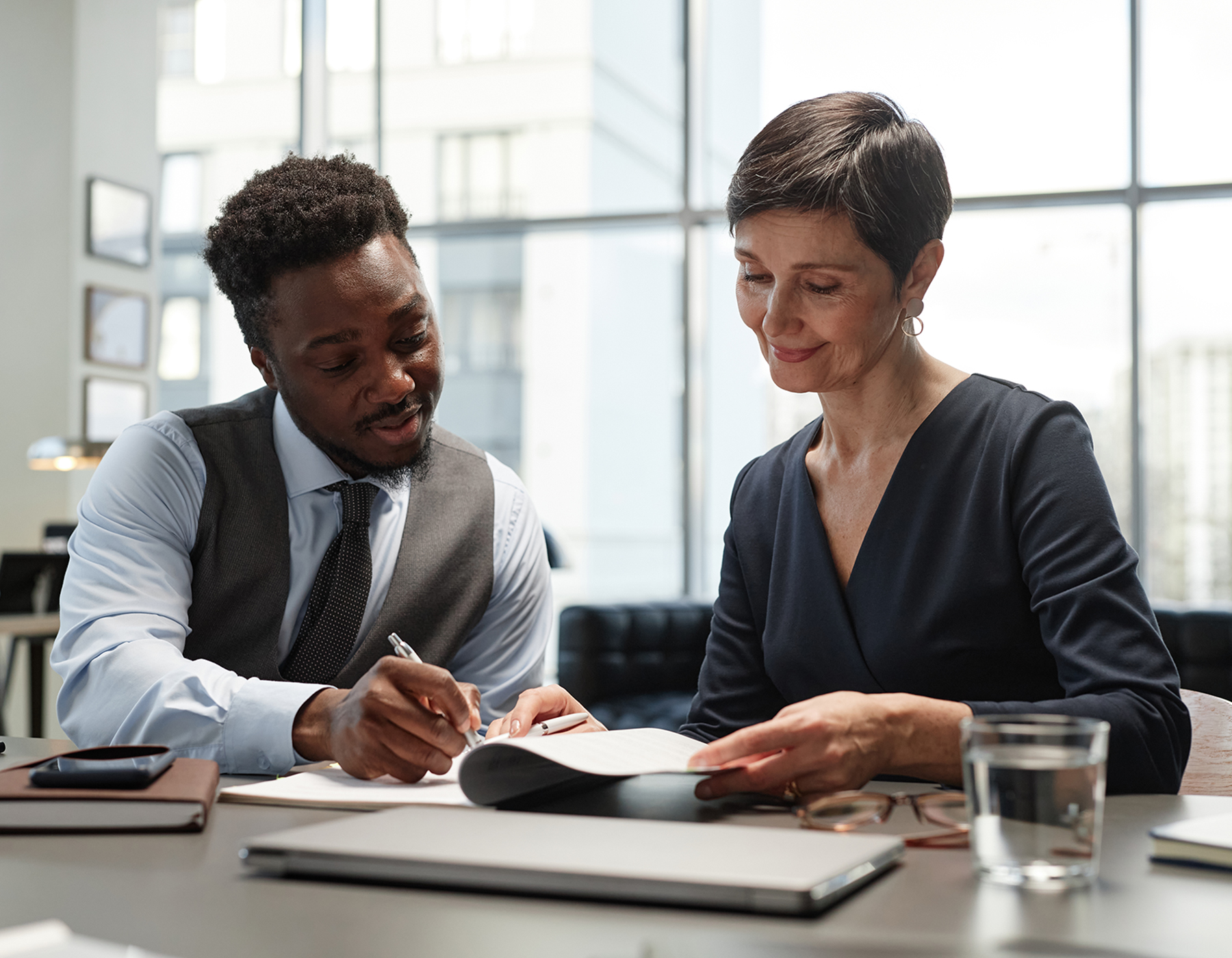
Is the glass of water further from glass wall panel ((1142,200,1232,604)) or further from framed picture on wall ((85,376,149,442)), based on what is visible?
framed picture on wall ((85,376,149,442))

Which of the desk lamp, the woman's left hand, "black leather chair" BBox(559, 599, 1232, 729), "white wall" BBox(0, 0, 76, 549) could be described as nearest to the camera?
the woman's left hand

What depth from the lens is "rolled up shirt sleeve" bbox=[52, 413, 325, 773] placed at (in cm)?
117

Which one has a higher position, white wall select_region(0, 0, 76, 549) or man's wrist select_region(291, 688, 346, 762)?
white wall select_region(0, 0, 76, 549)

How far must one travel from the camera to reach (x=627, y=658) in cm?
432

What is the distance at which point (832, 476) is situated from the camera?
4.80 feet

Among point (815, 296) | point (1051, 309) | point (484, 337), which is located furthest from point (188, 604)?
point (484, 337)

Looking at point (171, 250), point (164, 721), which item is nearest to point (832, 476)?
point (164, 721)

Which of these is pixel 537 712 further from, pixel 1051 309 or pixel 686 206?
pixel 686 206

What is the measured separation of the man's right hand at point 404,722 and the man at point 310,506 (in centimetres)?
29

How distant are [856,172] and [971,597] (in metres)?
0.47

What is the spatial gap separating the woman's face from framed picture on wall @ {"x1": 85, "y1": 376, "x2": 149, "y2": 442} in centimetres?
452

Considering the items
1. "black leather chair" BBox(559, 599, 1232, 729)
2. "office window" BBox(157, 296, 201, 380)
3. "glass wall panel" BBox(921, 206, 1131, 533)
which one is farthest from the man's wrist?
"office window" BBox(157, 296, 201, 380)

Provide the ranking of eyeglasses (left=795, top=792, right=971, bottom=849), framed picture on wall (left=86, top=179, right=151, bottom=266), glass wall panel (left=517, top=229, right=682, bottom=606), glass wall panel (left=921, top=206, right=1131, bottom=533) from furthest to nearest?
glass wall panel (left=517, top=229, right=682, bottom=606) < framed picture on wall (left=86, top=179, right=151, bottom=266) < glass wall panel (left=921, top=206, right=1131, bottom=533) < eyeglasses (left=795, top=792, right=971, bottom=849)

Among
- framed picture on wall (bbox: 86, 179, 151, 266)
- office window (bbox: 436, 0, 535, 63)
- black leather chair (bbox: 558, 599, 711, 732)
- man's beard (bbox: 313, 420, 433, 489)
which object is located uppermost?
office window (bbox: 436, 0, 535, 63)
